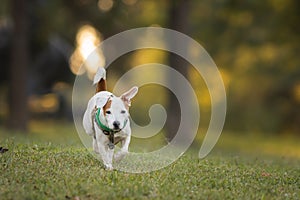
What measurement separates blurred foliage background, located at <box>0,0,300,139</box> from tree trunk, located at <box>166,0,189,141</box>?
0.11 feet

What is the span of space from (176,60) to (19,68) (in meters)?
5.09

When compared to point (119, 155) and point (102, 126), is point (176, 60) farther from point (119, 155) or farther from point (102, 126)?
point (102, 126)

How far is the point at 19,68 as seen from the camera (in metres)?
21.1

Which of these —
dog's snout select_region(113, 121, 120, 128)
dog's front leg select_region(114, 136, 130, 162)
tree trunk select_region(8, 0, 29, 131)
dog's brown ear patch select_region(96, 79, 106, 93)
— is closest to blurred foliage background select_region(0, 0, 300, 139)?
tree trunk select_region(8, 0, 29, 131)

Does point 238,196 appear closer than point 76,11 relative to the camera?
Yes

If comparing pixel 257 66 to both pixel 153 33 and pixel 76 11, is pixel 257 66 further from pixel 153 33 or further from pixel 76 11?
pixel 76 11

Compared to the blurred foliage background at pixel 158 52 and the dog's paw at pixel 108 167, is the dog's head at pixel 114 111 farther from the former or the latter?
the blurred foliage background at pixel 158 52

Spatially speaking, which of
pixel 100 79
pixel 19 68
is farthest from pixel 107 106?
pixel 19 68

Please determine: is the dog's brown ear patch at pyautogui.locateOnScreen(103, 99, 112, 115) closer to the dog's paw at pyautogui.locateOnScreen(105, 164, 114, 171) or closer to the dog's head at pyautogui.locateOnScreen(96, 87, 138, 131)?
the dog's head at pyautogui.locateOnScreen(96, 87, 138, 131)

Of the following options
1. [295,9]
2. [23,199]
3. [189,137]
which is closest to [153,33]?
[295,9]

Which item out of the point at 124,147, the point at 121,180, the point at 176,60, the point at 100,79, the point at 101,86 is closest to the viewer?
the point at 121,180

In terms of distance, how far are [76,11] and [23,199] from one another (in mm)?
16438

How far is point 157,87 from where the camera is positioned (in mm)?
34531

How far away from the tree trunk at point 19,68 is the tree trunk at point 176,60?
4.68 metres
